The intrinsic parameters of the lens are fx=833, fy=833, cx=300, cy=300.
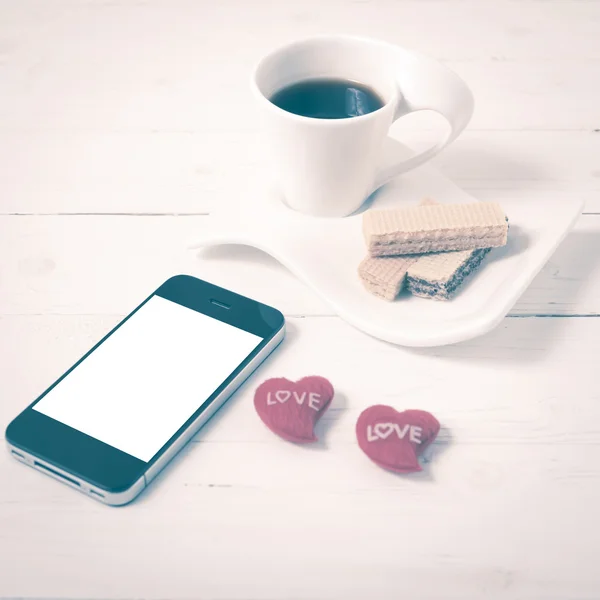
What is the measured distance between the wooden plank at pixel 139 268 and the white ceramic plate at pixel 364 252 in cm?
4

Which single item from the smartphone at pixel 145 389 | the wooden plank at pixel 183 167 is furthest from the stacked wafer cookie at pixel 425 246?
the wooden plank at pixel 183 167

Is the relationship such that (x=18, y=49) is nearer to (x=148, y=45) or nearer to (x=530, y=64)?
(x=148, y=45)

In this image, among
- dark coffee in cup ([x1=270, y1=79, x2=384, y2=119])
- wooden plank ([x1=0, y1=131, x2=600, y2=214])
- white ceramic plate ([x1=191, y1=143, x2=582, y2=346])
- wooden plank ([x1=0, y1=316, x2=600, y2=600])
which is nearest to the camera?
wooden plank ([x1=0, y1=316, x2=600, y2=600])

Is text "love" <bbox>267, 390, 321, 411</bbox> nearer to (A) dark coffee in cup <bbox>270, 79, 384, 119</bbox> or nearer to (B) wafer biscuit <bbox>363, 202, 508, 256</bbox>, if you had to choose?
(B) wafer biscuit <bbox>363, 202, 508, 256</bbox>

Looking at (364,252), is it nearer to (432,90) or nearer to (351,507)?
(432,90)

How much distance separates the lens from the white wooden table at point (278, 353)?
0.61m

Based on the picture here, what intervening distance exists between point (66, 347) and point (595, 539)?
49 centimetres

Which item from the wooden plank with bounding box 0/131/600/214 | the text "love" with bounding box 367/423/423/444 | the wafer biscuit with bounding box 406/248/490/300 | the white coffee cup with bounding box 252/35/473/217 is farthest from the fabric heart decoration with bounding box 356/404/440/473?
the wooden plank with bounding box 0/131/600/214

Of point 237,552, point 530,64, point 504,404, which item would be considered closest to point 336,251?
point 504,404

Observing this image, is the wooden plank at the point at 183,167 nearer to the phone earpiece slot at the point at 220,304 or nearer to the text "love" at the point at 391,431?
the phone earpiece slot at the point at 220,304

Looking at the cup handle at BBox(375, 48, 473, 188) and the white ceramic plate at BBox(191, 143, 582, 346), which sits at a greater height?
the cup handle at BBox(375, 48, 473, 188)

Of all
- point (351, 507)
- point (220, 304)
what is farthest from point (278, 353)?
point (351, 507)

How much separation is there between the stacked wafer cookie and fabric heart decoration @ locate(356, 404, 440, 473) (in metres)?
0.12

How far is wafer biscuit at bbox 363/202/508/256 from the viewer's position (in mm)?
766
